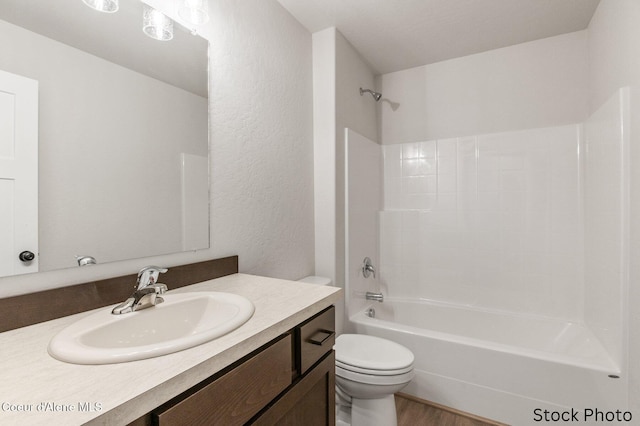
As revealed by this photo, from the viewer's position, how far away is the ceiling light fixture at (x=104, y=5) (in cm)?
99

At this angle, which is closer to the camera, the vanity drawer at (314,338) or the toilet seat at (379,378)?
the vanity drawer at (314,338)

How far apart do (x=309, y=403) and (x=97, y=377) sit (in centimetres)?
61

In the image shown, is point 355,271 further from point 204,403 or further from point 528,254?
point 204,403

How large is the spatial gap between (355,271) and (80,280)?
1.69m

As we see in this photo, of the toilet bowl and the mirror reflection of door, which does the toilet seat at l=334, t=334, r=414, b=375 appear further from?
the mirror reflection of door

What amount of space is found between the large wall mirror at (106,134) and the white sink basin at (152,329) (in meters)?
0.24

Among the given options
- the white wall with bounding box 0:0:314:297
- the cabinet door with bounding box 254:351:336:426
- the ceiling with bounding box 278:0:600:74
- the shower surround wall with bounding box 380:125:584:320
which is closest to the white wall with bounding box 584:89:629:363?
the shower surround wall with bounding box 380:125:584:320

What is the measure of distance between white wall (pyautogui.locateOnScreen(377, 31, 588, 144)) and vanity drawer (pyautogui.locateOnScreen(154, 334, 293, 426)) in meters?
2.34

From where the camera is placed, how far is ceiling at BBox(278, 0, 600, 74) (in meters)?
1.84

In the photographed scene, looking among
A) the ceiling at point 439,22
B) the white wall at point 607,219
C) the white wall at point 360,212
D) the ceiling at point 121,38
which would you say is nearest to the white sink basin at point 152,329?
the ceiling at point 121,38

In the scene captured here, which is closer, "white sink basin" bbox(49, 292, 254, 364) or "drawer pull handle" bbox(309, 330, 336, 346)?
"white sink basin" bbox(49, 292, 254, 364)

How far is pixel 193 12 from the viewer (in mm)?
1242

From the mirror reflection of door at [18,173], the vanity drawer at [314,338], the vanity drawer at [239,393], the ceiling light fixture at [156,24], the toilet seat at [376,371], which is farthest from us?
the toilet seat at [376,371]

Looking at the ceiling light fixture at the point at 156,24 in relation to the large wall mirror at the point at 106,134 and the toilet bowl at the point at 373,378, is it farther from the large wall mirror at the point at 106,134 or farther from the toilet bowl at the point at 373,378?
the toilet bowl at the point at 373,378
